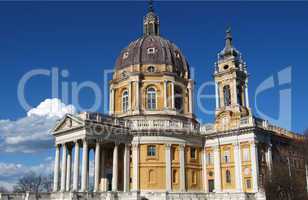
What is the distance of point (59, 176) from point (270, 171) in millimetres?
25111

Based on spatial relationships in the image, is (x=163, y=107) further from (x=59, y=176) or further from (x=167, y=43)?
(x=59, y=176)

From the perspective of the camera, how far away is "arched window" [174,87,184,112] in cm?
5634

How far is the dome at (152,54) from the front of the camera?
5675cm

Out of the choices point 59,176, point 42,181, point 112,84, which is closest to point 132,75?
point 112,84

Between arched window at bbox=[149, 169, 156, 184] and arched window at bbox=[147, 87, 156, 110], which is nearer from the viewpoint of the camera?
arched window at bbox=[149, 169, 156, 184]

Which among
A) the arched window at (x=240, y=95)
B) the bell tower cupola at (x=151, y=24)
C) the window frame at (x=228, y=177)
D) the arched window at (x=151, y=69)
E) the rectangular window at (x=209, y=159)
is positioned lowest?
the window frame at (x=228, y=177)

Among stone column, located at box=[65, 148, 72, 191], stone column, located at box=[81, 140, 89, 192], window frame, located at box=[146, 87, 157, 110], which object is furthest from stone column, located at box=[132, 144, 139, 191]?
window frame, located at box=[146, 87, 157, 110]

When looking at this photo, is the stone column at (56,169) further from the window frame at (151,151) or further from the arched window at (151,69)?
the arched window at (151,69)

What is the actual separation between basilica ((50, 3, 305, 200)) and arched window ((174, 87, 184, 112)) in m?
0.15

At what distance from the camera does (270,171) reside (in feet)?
146

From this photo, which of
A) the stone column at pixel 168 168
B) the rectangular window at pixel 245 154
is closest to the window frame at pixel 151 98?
the stone column at pixel 168 168

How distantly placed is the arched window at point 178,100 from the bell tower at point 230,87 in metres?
5.96

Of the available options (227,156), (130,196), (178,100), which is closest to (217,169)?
(227,156)

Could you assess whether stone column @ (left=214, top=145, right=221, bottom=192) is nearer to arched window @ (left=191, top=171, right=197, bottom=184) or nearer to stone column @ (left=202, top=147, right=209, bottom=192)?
stone column @ (left=202, top=147, right=209, bottom=192)
